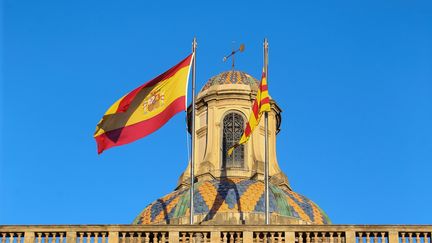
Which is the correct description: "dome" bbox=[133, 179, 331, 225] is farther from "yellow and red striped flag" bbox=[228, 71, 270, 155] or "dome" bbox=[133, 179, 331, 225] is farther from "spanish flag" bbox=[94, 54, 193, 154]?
"spanish flag" bbox=[94, 54, 193, 154]

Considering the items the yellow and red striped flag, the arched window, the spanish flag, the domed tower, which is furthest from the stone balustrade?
the arched window

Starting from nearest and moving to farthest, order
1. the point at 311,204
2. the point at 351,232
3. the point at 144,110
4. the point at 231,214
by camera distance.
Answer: the point at 351,232
the point at 144,110
the point at 231,214
the point at 311,204

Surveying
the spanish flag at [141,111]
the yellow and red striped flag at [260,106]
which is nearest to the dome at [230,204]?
the yellow and red striped flag at [260,106]

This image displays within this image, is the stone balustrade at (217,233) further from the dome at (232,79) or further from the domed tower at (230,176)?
the dome at (232,79)

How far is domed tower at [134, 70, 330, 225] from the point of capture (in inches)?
1986

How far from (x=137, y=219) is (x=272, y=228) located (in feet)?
66.2

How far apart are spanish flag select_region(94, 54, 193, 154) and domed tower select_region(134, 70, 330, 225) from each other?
38.9 ft

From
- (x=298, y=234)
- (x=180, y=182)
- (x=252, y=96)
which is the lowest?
(x=298, y=234)

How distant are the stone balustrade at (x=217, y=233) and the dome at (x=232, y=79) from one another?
26097mm

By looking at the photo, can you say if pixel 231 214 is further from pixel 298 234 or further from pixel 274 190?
pixel 298 234

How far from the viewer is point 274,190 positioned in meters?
52.7

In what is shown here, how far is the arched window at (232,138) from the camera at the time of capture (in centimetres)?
5684

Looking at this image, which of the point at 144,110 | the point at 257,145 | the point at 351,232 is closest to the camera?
the point at 351,232

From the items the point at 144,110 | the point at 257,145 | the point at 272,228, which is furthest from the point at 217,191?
the point at 272,228
